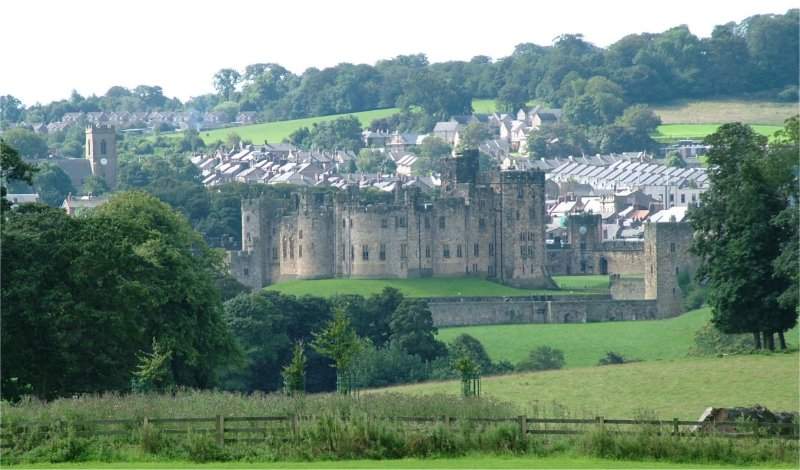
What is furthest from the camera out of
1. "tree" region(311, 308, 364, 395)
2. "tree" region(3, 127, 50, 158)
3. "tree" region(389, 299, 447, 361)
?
"tree" region(3, 127, 50, 158)

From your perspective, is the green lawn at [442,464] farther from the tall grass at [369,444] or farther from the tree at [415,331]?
the tree at [415,331]

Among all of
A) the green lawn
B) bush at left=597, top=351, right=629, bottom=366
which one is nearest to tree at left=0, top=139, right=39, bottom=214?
the green lawn

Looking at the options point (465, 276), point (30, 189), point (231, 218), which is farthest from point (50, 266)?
point (30, 189)

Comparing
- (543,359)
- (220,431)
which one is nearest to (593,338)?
(543,359)

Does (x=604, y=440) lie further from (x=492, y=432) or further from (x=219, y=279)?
(x=219, y=279)

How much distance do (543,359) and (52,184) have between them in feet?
276

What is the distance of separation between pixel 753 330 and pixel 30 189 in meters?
107

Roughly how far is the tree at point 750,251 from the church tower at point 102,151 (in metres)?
112

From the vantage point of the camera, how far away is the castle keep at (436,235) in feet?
360

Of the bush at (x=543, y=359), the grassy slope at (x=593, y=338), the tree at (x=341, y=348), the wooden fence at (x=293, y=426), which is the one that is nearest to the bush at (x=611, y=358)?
the grassy slope at (x=593, y=338)

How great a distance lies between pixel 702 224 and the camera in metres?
67.1

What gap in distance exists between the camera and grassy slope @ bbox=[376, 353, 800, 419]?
50219 millimetres

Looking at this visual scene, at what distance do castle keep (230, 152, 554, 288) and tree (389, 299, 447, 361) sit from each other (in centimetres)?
1851

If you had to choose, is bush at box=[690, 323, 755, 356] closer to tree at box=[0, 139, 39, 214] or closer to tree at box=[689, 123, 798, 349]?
tree at box=[689, 123, 798, 349]
